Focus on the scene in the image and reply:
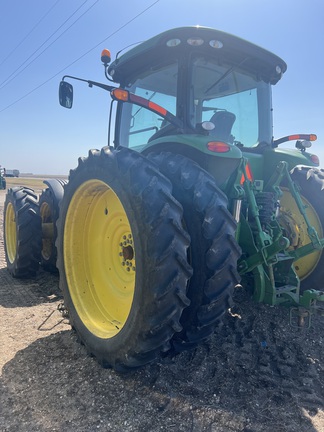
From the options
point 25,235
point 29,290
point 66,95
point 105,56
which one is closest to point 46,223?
point 25,235

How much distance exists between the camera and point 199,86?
2.90 m

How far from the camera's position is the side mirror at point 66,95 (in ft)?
10.7

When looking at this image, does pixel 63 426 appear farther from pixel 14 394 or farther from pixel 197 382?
pixel 197 382

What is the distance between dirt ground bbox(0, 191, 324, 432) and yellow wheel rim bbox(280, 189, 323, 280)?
1.83ft

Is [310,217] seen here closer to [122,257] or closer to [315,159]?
[315,159]

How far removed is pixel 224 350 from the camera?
2.56 meters

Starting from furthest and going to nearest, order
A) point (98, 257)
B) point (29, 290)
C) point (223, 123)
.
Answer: point (29, 290)
point (223, 123)
point (98, 257)

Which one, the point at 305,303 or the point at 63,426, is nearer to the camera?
the point at 63,426

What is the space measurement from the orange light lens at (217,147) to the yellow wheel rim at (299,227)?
1107mm

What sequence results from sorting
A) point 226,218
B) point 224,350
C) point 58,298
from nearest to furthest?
1. point 226,218
2. point 224,350
3. point 58,298

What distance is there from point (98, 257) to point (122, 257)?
33 centimetres

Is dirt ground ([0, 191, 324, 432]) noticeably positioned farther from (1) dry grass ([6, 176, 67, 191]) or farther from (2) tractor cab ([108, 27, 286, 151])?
(1) dry grass ([6, 176, 67, 191])

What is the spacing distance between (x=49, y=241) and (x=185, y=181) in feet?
10.3

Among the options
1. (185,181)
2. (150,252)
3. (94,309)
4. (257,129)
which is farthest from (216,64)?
(94,309)
